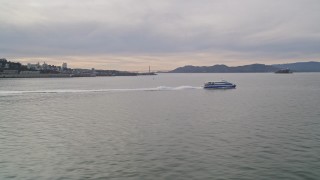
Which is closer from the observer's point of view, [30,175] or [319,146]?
[30,175]

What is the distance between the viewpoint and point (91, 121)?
43.4 m

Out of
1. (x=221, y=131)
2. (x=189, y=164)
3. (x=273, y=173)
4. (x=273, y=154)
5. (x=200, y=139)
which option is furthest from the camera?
(x=221, y=131)

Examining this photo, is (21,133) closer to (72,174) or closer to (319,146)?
(72,174)

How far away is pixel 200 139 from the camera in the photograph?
30.1 m

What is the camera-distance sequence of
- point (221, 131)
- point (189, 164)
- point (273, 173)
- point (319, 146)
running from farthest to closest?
point (221, 131), point (319, 146), point (189, 164), point (273, 173)

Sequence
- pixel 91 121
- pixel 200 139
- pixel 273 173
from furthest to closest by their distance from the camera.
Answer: pixel 91 121 → pixel 200 139 → pixel 273 173

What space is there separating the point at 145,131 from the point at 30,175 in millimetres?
15518

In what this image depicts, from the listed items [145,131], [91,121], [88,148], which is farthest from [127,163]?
[91,121]

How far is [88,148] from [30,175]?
23.2ft

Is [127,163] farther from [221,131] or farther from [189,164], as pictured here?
[221,131]

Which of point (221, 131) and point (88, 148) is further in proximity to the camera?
point (221, 131)

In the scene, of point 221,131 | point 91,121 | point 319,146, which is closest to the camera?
point 319,146

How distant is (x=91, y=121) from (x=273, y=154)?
24.9 metres

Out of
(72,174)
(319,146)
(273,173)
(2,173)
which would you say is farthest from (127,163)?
(319,146)
